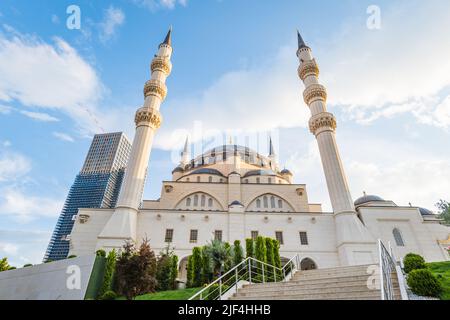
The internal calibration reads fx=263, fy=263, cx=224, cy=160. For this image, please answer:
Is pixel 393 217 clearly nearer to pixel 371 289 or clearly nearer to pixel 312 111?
pixel 312 111

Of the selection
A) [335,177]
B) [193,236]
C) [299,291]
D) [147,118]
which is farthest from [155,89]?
[299,291]

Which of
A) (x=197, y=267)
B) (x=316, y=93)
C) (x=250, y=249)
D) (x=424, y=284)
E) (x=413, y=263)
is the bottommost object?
(x=424, y=284)

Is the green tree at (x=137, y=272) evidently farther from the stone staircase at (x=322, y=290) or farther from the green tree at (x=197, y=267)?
the stone staircase at (x=322, y=290)

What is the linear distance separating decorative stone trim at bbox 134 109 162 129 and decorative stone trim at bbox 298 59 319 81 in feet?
51.9

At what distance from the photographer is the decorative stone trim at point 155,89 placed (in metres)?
26.4

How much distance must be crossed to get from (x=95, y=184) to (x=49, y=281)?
78409 mm

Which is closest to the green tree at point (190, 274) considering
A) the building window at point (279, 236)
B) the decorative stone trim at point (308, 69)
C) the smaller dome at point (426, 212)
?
the building window at point (279, 236)

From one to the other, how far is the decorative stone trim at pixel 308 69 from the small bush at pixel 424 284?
2417 centimetres

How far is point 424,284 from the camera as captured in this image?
21.8 feet

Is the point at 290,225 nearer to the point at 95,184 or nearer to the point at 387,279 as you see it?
the point at 387,279

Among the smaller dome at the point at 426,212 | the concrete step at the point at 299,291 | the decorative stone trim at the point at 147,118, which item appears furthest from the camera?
the smaller dome at the point at 426,212

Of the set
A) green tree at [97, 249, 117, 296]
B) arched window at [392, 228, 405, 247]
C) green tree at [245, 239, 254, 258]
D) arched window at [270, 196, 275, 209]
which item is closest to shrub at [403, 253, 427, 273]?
green tree at [245, 239, 254, 258]

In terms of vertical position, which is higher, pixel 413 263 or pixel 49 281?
pixel 413 263
